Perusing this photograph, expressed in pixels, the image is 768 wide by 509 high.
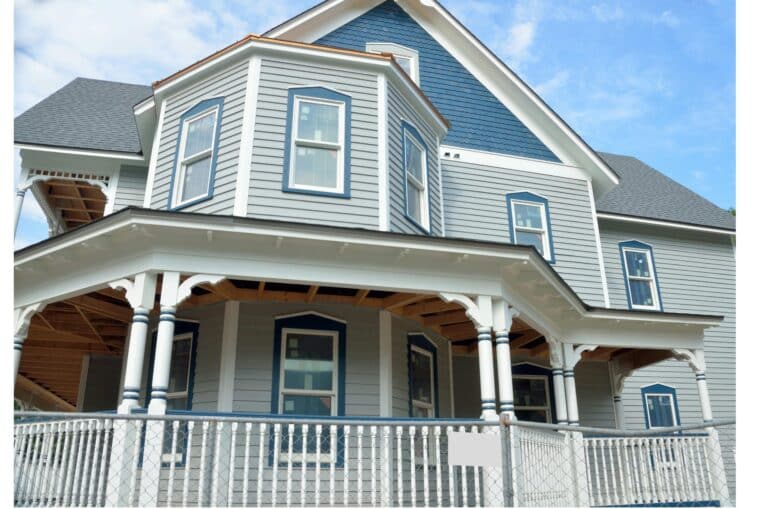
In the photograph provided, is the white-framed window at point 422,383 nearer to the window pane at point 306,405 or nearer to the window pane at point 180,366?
the window pane at point 306,405

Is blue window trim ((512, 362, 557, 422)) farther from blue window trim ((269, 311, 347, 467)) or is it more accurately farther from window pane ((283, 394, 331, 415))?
window pane ((283, 394, 331, 415))

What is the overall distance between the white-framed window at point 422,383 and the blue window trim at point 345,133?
279 cm

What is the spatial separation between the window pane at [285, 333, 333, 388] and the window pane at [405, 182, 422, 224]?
9.05 feet

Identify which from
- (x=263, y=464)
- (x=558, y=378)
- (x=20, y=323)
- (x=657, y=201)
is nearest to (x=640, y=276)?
(x=657, y=201)

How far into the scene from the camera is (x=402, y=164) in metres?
10.1

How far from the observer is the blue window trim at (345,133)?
9.08 m

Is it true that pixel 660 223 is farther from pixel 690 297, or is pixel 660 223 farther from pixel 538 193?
pixel 538 193

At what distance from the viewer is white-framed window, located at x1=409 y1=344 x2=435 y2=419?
371 inches

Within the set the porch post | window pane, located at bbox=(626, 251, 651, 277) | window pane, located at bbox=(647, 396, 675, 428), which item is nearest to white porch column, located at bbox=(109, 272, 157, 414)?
the porch post

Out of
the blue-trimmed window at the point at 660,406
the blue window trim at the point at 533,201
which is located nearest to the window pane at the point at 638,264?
the blue-trimmed window at the point at 660,406

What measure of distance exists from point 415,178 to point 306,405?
14.3ft

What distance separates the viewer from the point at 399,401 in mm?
8891
